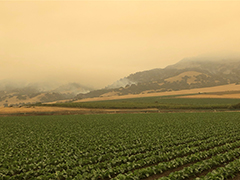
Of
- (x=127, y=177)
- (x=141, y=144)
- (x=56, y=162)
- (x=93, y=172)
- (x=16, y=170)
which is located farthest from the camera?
(x=141, y=144)

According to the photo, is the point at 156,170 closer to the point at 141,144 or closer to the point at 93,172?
the point at 93,172

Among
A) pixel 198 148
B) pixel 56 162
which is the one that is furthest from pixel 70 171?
pixel 198 148

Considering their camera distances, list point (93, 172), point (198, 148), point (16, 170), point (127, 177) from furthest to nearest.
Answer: point (198, 148) → point (16, 170) → point (93, 172) → point (127, 177)

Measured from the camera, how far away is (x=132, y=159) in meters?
17.5

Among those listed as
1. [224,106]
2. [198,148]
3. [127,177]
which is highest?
[127,177]

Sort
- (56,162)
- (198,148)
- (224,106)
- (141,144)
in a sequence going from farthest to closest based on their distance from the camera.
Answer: (224,106), (141,144), (198,148), (56,162)

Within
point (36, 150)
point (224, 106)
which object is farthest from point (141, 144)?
point (224, 106)

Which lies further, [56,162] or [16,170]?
[56,162]

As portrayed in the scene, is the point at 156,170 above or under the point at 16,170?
under

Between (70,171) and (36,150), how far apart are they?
9.30m

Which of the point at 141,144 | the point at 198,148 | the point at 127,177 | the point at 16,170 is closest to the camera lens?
the point at 127,177

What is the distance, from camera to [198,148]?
20547 millimetres

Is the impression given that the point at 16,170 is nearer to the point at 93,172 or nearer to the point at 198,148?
the point at 93,172

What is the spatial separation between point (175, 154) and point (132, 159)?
4.73 m
